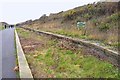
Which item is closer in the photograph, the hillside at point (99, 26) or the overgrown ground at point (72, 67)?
the overgrown ground at point (72, 67)

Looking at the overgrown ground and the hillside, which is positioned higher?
the hillside

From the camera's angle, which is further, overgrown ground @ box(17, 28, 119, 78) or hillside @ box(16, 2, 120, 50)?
hillside @ box(16, 2, 120, 50)

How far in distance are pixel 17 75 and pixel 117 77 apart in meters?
3.12

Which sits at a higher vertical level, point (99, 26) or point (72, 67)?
point (99, 26)

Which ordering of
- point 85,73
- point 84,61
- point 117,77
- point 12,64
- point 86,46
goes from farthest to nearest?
1. point 86,46
2. point 12,64
3. point 84,61
4. point 85,73
5. point 117,77

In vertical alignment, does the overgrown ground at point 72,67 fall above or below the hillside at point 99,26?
below

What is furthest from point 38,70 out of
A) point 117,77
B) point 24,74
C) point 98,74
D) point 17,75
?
point 117,77

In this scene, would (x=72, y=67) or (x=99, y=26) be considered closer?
(x=72, y=67)

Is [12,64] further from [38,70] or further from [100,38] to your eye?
[100,38]

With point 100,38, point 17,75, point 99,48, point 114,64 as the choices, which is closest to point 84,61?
point 99,48

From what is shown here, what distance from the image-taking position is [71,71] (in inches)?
407

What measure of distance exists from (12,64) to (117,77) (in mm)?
5082

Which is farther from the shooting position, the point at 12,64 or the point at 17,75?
the point at 12,64

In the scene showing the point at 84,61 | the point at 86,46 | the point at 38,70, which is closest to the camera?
the point at 38,70
